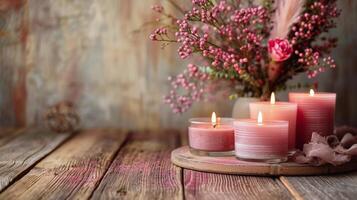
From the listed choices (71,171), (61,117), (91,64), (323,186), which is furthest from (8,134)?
(323,186)

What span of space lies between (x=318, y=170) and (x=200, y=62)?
777 mm

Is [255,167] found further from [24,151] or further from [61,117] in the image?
[61,117]

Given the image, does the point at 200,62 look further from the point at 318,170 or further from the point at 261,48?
the point at 318,170

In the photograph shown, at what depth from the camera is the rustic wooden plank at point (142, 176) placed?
1140mm

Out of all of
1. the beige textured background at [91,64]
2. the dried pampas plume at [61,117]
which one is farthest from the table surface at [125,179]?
the beige textured background at [91,64]

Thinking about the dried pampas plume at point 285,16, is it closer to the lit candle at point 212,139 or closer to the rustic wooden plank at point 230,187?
the lit candle at point 212,139

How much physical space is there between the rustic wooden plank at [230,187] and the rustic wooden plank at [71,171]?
193 millimetres

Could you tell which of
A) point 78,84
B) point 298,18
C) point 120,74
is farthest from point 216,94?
point 298,18

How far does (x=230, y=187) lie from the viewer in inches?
46.9

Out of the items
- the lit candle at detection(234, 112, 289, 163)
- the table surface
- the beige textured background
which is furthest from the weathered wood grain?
the lit candle at detection(234, 112, 289, 163)

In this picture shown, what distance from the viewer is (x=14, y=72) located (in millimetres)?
2107

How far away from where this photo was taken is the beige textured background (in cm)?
208

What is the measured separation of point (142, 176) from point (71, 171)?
0.17 meters

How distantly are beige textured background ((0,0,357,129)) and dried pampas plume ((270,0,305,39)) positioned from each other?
567mm
